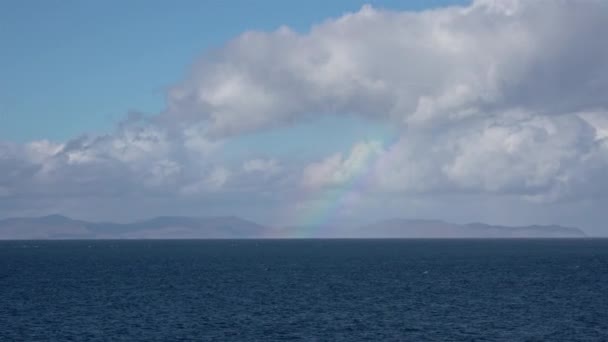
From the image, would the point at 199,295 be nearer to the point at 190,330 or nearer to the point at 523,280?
the point at 190,330

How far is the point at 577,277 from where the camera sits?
152000 millimetres

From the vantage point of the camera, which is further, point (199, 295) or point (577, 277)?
point (577, 277)

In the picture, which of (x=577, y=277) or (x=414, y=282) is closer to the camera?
(x=414, y=282)

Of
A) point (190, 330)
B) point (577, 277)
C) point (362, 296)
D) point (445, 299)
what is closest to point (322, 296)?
point (362, 296)

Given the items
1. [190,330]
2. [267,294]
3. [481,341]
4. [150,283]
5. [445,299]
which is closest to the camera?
[481,341]

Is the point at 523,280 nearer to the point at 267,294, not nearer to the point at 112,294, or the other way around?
the point at 267,294

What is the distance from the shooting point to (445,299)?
357 ft

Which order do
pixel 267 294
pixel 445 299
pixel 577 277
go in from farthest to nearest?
pixel 577 277 → pixel 267 294 → pixel 445 299

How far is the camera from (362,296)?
11281cm

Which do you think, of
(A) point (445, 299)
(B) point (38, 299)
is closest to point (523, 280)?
(A) point (445, 299)

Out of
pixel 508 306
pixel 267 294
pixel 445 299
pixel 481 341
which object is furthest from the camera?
pixel 267 294

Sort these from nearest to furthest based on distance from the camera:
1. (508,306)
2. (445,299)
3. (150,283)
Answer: (508,306) → (445,299) → (150,283)

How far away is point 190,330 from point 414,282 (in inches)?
2601

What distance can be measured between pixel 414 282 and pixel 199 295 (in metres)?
42.3
